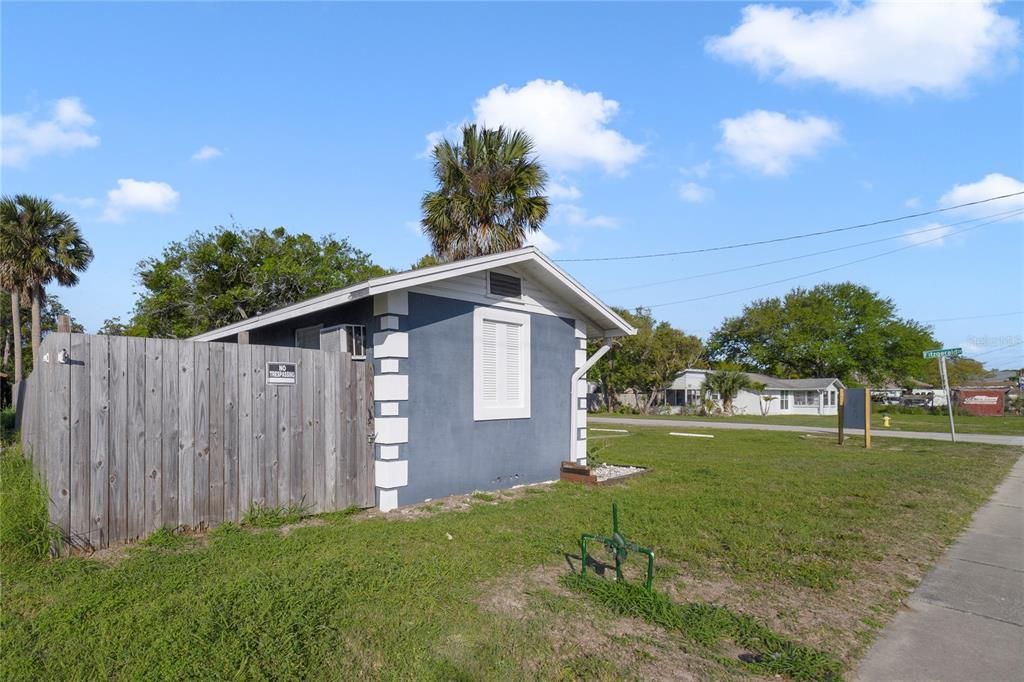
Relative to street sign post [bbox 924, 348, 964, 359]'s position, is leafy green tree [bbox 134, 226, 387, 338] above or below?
above

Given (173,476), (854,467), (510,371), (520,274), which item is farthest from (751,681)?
(854,467)

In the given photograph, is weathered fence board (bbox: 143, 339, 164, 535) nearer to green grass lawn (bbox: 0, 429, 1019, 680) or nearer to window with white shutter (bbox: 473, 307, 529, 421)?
green grass lawn (bbox: 0, 429, 1019, 680)

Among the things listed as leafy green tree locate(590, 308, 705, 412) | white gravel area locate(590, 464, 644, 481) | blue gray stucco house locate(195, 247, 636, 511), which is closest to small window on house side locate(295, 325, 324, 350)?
blue gray stucco house locate(195, 247, 636, 511)

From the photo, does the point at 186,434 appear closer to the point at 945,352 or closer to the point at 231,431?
the point at 231,431

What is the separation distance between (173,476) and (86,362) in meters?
1.29

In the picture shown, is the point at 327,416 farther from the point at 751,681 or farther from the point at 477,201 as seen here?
the point at 477,201

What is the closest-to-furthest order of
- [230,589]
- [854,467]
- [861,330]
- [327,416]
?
1. [230,589]
2. [327,416]
3. [854,467]
4. [861,330]

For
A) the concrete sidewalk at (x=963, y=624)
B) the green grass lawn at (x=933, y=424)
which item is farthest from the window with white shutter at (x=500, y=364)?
the green grass lawn at (x=933, y=424)

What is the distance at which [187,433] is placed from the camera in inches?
227

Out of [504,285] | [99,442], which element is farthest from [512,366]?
[99,442]

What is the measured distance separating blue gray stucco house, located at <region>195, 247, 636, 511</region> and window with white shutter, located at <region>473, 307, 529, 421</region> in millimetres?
16

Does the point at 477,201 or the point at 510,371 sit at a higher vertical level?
the point at 477,201

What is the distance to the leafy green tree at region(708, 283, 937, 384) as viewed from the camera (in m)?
53.5

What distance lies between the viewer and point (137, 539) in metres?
5.40
